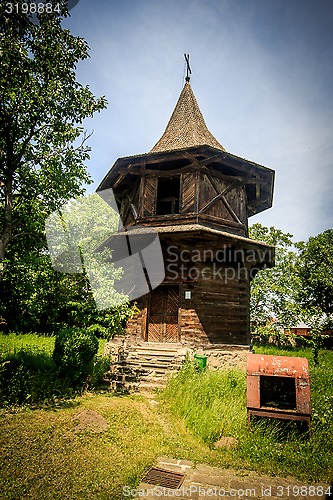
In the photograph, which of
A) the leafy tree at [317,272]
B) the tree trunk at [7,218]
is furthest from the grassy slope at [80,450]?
the leafy tree at [317,272]

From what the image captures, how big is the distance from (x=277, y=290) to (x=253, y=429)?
2207 centimetres

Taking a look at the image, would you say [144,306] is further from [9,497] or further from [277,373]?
[9,497]

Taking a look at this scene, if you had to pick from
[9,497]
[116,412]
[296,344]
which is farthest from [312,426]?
[296,344]

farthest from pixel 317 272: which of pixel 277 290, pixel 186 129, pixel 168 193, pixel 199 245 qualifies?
pixel 199 245

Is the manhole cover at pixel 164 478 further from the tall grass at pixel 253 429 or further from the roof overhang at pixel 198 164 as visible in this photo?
the roof overhang at pixel 198 164

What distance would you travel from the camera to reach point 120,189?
15.6 m

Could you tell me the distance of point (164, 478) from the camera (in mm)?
4410

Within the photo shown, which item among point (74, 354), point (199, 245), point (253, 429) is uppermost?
point (199, 245)

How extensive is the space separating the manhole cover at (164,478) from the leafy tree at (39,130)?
5945 millimetres

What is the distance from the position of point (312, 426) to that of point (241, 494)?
262 centimetres

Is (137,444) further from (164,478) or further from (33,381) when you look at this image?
(33,381)

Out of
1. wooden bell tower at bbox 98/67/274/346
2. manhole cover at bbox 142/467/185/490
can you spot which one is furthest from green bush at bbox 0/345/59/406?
manhole cover at bbox 142/467/185/490

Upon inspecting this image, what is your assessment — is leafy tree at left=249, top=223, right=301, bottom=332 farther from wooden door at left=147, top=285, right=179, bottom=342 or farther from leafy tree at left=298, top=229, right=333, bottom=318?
wooden door at left=147, top=285, right=179, bottom=342

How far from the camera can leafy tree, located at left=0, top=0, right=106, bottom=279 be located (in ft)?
26.5
